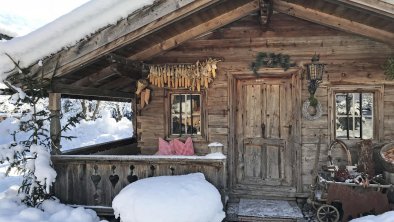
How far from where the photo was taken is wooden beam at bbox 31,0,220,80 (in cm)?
539

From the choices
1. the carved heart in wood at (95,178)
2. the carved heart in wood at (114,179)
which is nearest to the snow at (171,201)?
the carved heart in wood at (114,179)

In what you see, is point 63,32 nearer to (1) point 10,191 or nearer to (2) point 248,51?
(1) point 10,191

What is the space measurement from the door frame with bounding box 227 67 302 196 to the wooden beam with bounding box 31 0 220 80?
229cm

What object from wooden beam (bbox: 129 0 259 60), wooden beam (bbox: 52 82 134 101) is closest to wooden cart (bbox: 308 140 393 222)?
wooden beam (bbox: 129 0 259 60)

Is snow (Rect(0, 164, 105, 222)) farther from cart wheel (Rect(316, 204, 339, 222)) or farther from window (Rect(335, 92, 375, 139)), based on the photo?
window (Rect(335, 92, 375, 139))

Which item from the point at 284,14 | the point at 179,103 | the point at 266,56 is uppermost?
the point at 284,14

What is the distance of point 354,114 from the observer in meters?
7.23

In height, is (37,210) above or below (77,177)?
below

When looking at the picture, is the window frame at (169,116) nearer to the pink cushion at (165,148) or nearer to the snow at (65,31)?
the pink cushion at (165,148)

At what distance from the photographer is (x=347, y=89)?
281 inches

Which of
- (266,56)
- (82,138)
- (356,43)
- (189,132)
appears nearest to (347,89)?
(356,43)

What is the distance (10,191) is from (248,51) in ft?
18.9

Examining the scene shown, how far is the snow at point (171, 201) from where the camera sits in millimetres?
4781

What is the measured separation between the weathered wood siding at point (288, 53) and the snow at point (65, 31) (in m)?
2.43
